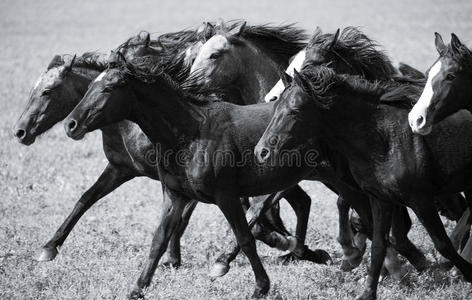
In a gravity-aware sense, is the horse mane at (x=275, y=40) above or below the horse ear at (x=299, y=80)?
below

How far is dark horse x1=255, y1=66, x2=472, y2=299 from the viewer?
6.48 meters

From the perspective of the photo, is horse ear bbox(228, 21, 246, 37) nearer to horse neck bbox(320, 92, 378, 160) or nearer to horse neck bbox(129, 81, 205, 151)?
horse neck bbox(129, 81, 205, 151)

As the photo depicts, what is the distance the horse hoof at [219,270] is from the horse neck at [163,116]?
126 centimetres

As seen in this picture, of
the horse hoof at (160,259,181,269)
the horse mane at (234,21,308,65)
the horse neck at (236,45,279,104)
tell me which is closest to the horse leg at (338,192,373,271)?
the horse neck at (236,45,279,104)

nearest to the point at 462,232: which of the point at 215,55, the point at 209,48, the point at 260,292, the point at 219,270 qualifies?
the point at 260,292

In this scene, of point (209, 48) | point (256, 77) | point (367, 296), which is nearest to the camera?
point (367, 296)

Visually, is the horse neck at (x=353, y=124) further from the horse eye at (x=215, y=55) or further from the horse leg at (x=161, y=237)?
the horse eye at (x=215, y=55)

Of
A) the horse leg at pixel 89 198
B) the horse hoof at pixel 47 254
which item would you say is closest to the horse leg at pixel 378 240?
the horse leg at pixel 89 198

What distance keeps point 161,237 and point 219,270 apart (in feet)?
2.14

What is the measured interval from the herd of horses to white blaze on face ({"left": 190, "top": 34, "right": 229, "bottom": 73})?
17.0 inches

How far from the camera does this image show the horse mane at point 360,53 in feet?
26.5

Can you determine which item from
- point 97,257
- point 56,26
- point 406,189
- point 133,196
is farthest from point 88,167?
point 56,26

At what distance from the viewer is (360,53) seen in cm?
818

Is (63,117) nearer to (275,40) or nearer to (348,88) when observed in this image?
(275,40)
